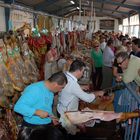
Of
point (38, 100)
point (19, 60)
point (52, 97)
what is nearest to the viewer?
point (38, 100)

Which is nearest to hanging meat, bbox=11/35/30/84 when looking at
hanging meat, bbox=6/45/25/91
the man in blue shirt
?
hanging meat, bbox=6/45/25/91

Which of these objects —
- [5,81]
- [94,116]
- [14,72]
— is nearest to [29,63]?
[14,72]

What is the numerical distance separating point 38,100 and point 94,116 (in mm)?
626

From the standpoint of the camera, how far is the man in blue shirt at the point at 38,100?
2869mm

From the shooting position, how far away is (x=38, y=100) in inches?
117

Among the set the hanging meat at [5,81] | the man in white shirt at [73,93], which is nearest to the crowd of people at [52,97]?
the man in white shirt at [73,93]

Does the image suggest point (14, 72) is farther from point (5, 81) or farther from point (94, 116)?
point (94, 116)

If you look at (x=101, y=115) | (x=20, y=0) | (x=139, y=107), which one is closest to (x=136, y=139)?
(x=139, y=107)

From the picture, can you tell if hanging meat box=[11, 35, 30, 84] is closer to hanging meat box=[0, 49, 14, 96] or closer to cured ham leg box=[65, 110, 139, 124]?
hanging meat box=[0, 49, 14, 96]

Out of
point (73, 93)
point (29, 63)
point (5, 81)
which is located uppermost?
point (29, 63)

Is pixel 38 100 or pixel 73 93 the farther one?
pixel 73 93

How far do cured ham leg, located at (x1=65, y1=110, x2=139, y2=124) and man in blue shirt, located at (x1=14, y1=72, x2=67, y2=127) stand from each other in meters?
0.24

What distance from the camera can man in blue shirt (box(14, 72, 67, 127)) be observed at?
287cm

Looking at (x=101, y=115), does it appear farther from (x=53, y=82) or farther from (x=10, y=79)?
(x=10, y=79)
